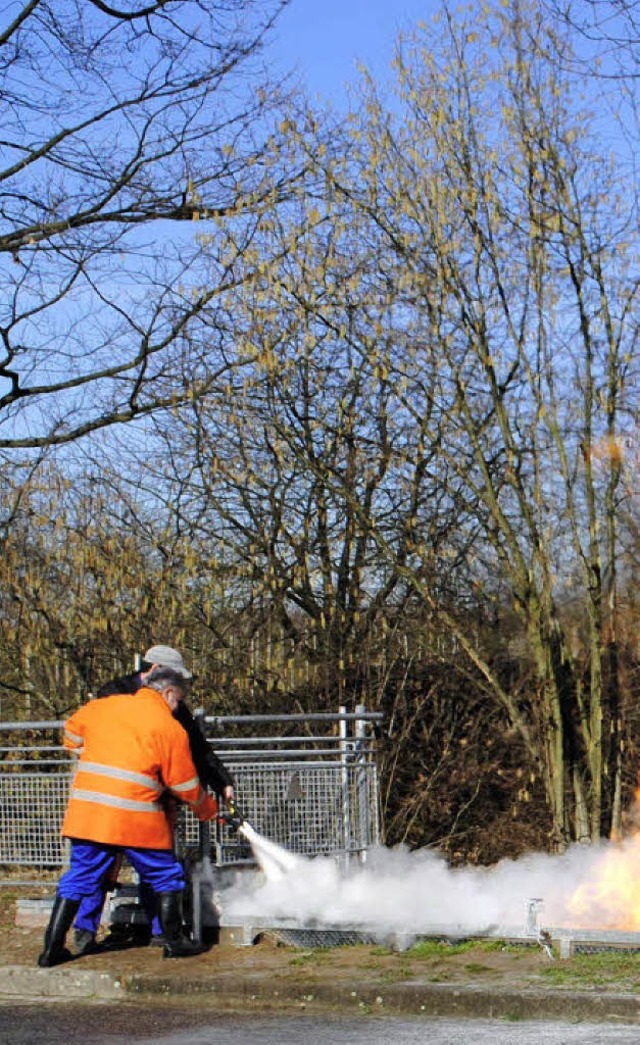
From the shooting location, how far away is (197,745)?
845cm

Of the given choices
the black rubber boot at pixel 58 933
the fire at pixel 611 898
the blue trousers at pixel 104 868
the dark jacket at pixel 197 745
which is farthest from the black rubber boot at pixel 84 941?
the fire at pixel 611 898

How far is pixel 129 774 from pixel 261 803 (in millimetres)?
1695

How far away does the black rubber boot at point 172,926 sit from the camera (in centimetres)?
789

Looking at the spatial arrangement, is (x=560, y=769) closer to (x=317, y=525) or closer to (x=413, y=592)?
(x=413, y=592)

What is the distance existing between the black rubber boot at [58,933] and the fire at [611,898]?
293cm

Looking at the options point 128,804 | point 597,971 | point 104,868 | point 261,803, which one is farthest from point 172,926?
point 597,971

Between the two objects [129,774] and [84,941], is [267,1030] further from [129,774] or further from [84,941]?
[84,941]

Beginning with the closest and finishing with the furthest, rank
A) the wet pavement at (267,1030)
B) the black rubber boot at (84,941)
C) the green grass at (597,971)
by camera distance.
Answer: the wet pavement at (267,1030)
the green grass at (597,971)
the black rubber boot at (84,941)

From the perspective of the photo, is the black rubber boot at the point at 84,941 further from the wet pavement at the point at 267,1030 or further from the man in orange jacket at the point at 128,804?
the wet pavement at the point at 267,1030

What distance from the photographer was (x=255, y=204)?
47.0ft

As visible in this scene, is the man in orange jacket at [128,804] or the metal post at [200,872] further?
the metal post at [200,872]

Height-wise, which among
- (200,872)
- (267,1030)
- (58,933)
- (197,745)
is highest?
(197,745)

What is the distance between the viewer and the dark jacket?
843 cm

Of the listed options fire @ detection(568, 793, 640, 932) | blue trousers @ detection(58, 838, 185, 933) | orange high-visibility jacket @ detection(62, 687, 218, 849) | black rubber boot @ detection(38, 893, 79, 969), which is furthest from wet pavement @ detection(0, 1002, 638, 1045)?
fire @ detection(568, 793, 640, 932)
